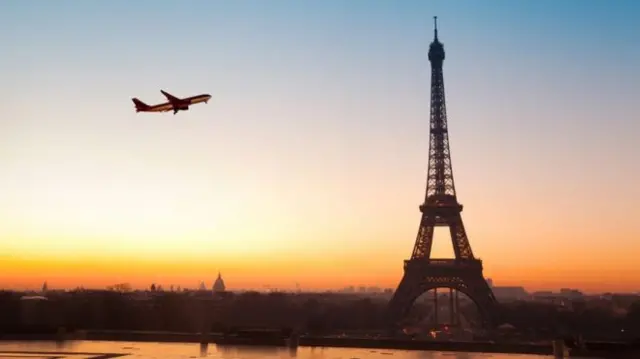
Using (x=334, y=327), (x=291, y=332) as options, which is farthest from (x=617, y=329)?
(x=291, y=332)

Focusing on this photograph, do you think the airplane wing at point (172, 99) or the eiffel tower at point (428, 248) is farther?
the eiffel tower at point (428, 248)

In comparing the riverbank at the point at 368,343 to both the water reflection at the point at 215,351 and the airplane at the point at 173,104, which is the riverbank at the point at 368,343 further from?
the airplane at the point at 173,104

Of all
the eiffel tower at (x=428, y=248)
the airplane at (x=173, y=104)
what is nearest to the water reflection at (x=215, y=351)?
the airplane at (x=173, y=104)

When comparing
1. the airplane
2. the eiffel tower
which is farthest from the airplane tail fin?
the eiffel tower

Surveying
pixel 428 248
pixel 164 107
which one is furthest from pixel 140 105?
pixel 428 248

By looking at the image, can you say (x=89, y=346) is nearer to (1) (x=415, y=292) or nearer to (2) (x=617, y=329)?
(1) (x=415, y=292)

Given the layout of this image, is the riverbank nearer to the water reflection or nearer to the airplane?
the water reflection

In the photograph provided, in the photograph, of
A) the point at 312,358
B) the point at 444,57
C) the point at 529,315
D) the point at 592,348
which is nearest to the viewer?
the point at 312,358
